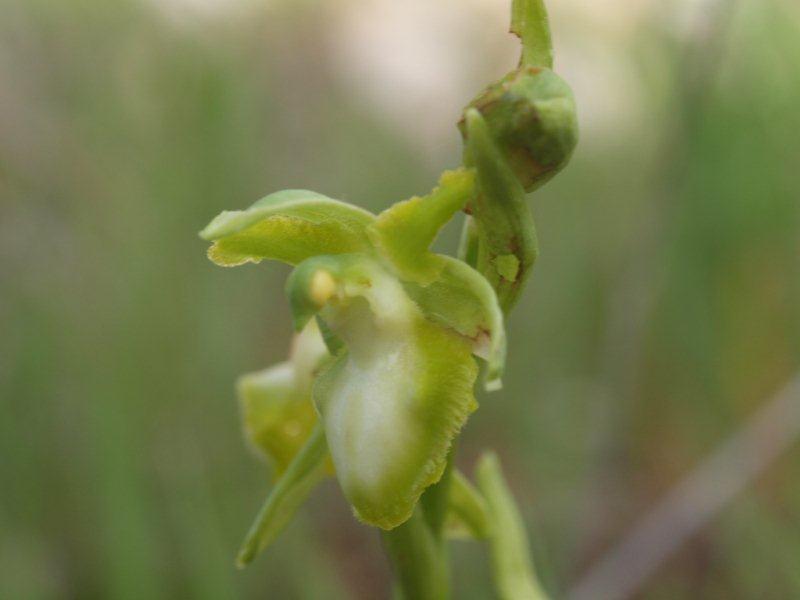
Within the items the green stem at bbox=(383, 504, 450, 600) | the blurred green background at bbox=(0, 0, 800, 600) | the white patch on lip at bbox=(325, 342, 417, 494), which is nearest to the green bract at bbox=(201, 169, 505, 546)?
the white patch on lip at bbox=(325, 342, 417, 494)

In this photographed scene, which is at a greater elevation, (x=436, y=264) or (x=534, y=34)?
(x=534, y=34)

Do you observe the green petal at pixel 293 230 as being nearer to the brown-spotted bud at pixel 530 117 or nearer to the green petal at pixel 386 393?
the green petal at pixel 386 393

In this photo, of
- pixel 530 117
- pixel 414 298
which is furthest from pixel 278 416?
pixel 530 117

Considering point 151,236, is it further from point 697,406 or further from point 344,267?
point 344,267

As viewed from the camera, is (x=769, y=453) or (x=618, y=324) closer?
(x=769, y=453)

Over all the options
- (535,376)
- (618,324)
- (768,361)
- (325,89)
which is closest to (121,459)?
(618,324)

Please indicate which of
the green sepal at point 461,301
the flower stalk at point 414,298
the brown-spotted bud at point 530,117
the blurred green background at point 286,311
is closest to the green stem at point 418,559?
the flower stalk at point 414,298

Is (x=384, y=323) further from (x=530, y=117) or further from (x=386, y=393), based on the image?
(x=530, y=117)
